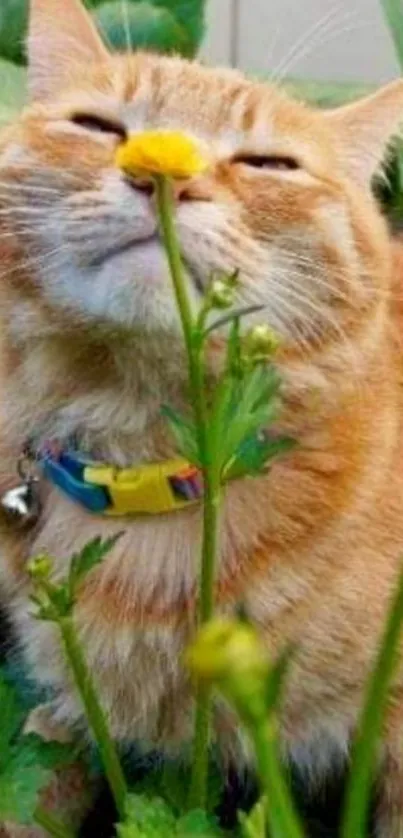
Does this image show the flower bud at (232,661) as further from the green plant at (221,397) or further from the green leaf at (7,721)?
the green leaf at (7,721)

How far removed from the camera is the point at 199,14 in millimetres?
2217

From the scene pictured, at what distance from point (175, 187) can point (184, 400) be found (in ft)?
0.74

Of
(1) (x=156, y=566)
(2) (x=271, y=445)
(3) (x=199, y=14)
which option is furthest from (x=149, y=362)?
(3) (x=199, y=14)

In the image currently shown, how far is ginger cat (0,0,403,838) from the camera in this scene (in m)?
1.22

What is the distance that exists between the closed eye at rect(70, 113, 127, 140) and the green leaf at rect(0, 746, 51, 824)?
447 millimetres

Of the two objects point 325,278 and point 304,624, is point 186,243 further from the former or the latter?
point 304,624

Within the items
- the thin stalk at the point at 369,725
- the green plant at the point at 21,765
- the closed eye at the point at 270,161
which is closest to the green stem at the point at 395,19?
the closed eye at the point at 270,161

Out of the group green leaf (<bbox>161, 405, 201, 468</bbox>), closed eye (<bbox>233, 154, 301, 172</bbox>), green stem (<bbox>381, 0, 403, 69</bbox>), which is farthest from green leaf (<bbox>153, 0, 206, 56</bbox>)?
green leaf (<bbox>161, 405, 201, 468</bbox>)

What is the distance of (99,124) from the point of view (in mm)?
1279

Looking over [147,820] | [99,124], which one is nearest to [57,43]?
[99,124]

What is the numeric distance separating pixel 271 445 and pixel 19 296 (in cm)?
36

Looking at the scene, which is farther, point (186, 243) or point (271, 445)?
point (186, 243)

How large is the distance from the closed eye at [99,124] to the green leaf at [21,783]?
45 centimetres

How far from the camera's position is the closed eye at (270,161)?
127 cm
